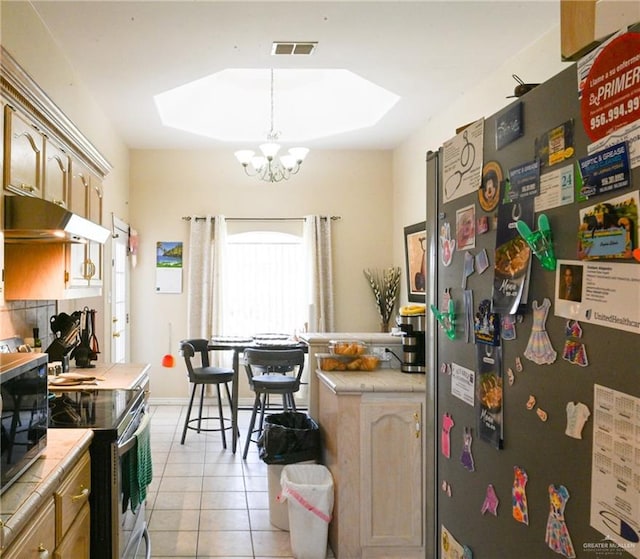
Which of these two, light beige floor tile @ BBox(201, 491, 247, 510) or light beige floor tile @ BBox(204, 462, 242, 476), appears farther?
light beige floor tile @ BBox(204, 462, 242, 476)

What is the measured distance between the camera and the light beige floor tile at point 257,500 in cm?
372

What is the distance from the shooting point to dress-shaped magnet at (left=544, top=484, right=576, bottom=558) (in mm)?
986

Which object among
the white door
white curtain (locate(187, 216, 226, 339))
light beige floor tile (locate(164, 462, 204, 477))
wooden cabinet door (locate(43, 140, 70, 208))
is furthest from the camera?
white curtain (locate(187, 216, 226, 339))

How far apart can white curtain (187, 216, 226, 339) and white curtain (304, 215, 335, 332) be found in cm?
103

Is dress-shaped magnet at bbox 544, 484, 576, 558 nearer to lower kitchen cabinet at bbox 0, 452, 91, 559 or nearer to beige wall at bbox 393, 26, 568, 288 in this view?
lower kitchen cabinet at bbox 0, 452, 91, 559

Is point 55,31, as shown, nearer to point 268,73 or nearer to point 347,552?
point 268,73

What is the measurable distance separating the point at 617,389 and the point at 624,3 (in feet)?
2.09

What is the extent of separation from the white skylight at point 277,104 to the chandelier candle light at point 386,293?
5.81ft

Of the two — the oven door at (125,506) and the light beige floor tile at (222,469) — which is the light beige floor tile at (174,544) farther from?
the light beige floor tile at (222,469)

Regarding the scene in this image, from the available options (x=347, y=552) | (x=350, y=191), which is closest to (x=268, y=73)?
(x=350, y=191)

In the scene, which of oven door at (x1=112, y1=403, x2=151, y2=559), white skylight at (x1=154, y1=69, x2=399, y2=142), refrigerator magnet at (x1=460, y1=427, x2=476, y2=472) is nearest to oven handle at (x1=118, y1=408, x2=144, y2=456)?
oven door at (x1=112, y1=403, x2=151, y2=559)

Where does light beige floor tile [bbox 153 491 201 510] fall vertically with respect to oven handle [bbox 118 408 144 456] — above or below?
below

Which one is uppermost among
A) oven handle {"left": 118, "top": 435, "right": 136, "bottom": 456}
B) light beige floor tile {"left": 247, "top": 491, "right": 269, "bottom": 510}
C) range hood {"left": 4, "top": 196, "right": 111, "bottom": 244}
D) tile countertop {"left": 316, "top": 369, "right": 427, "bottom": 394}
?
range hood {"left": 4, "top": 196, "right": 111, "bottom": 244}

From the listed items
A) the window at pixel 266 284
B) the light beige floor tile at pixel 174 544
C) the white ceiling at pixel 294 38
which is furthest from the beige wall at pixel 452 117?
the light beige floor tile at pixel 174 544
